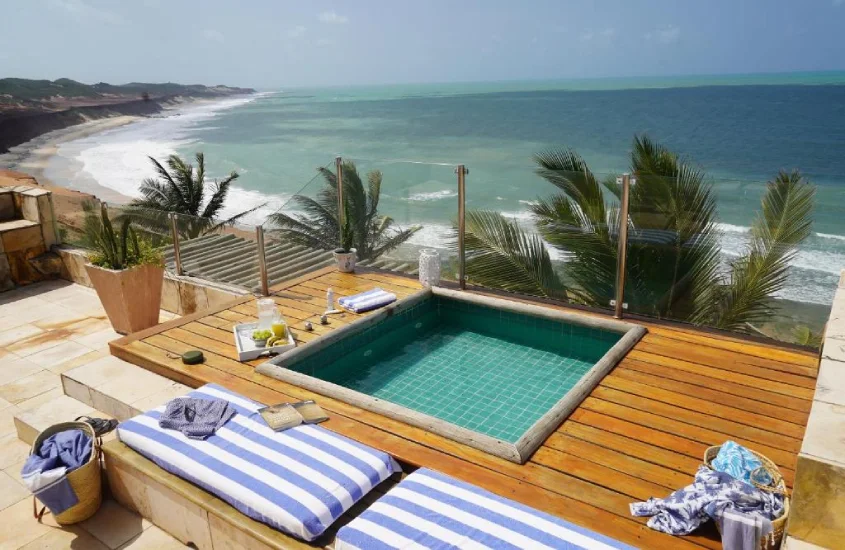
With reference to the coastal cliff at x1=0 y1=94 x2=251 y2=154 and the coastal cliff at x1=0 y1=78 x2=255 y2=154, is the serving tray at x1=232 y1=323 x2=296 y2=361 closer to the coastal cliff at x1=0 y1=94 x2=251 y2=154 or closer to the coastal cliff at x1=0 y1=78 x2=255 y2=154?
the coastal cliff at x1=0 y1=94 x2=251 y2=154

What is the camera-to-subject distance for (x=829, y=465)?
1.78 meters

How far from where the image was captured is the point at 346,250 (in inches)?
257

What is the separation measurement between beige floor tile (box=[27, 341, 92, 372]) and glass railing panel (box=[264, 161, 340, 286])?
6.18 ft

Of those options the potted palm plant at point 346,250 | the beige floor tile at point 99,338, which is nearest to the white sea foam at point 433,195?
the potted palm plant at point 346,250

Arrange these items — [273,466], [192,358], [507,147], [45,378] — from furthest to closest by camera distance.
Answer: [507,147], [45,378], [192,358], [273,466]

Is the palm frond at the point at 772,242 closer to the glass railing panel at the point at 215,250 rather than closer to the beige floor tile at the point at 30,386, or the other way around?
the glass railing panel at the point at 215,250

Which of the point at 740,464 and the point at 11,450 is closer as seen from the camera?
the point at 740,464

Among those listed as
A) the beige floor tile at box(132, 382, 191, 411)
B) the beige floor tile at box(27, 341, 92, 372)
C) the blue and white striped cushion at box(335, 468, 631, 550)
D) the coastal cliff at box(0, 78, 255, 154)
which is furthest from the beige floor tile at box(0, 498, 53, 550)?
the coastal cliff at box(0, 78, 255, 154)

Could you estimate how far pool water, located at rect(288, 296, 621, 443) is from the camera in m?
4.25

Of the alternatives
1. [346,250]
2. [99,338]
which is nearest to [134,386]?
[99,338]

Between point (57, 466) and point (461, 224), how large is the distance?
3.79 meters

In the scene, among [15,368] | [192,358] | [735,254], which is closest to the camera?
[192,358]

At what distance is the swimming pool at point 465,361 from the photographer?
13.1ft

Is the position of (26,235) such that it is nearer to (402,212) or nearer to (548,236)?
(402,212)
